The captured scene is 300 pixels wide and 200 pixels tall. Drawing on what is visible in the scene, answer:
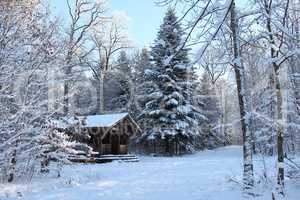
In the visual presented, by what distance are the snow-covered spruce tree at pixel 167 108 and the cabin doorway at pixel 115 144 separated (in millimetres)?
4706

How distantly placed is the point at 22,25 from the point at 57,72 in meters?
2.65

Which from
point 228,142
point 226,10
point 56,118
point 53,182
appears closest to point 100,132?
point 56,118

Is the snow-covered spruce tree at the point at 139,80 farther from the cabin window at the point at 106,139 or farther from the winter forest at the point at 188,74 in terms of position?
the winter forest at the point at 188,74

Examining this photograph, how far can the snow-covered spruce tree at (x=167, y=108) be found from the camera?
35.7m

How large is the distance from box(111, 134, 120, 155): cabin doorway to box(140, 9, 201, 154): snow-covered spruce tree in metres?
4.71

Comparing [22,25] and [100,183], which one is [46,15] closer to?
[22,25]

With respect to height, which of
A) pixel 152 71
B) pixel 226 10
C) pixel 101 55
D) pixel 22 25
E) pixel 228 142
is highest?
pixel 101 55

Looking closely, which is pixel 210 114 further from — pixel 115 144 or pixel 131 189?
pixel 131 189

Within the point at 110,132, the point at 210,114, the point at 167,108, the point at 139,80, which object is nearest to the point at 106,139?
the point at 110,132

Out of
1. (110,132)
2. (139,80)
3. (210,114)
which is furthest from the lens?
(210,114)

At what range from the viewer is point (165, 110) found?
1412 inches

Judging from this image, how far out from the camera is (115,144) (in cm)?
3189

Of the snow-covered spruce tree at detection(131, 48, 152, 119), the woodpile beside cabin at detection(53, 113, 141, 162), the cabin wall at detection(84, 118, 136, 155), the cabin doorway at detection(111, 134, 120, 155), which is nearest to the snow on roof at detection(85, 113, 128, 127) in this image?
the woodpile beside cabin at detection(53, 113, 141, 162)

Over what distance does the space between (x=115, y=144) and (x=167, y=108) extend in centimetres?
→ 681
